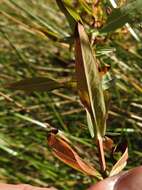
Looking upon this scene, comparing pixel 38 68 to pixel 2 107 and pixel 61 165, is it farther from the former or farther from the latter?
pixel 61 165

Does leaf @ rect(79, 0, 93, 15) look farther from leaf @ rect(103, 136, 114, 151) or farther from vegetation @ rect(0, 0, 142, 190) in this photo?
leaf @ rect(103, 136, 114, 151)

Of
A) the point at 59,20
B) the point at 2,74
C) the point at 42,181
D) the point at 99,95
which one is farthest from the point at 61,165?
the point at 99,95

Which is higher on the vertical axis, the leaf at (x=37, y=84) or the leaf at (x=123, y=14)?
the leaf at (x=123, y=14)

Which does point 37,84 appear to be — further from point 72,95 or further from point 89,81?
point 72,95

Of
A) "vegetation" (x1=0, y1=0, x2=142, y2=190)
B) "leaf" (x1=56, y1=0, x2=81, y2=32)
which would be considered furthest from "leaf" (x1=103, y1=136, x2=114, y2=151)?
"leaf" (x1=56, y1=0, x2=81, y2=32)

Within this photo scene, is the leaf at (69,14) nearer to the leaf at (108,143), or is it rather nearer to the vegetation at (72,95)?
the vegetation at (72,95)

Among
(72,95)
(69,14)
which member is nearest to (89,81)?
(69,14)

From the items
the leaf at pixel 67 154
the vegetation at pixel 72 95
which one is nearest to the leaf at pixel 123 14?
the vegetation at pixel 72 95
